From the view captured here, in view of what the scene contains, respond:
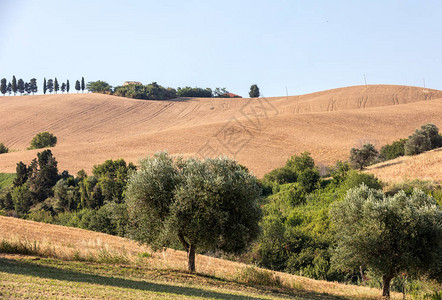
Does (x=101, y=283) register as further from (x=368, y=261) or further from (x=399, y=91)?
(x=399, y=91)

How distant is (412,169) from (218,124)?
5582 cm

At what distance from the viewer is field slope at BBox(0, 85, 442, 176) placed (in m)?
87.7

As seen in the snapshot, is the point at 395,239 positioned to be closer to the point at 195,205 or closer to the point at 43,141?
the point at 195,205

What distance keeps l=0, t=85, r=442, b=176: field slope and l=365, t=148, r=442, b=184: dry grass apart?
13.7 metres

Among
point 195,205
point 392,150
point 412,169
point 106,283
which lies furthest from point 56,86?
point 106,283

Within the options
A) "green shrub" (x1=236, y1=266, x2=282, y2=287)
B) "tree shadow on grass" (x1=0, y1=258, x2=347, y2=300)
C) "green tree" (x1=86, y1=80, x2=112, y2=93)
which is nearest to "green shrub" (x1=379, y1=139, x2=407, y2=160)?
"green shrub" (x1=236, y1=266, x2=282, y2=287)

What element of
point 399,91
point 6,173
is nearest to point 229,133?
point 6,173

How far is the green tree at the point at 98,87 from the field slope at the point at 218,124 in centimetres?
2873

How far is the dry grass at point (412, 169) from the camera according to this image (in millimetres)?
59438

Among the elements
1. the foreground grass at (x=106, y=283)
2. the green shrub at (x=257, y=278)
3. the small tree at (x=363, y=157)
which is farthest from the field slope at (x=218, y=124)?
the foreground grass at (x=106, y=283)

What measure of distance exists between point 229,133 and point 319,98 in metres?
54.4

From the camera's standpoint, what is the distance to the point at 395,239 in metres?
27.0

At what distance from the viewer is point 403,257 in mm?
26109

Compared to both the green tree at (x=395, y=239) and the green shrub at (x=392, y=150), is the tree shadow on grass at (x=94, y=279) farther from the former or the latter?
the green shrub at (x=392, y=150)
